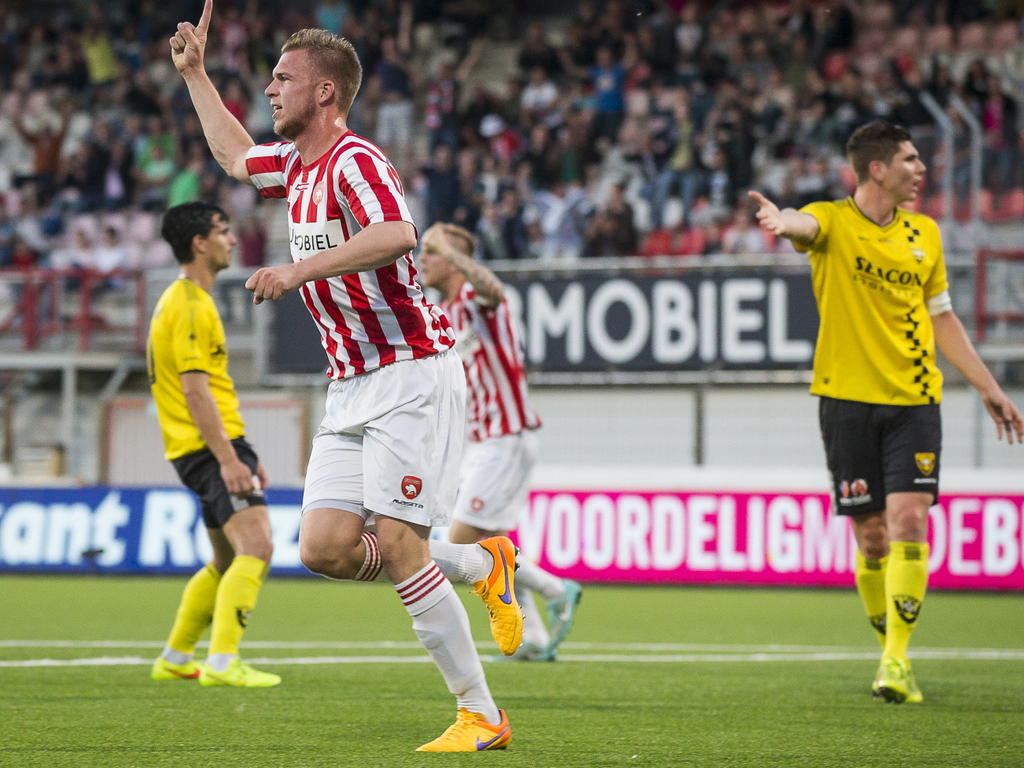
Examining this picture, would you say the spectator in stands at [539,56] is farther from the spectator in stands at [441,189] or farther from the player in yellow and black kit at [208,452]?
the player in yellow and black kit at [208,452]

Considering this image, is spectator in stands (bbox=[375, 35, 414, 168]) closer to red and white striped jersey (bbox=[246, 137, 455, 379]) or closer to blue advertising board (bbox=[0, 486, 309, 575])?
blue advertising board (bbox=[0, 486, 309, 575])

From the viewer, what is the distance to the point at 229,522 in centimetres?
730

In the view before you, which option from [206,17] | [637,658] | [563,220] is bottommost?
[637,658]

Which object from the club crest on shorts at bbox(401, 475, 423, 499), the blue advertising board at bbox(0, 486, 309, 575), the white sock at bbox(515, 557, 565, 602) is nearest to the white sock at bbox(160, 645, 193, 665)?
the white sock at bbox(515, 557, 565, 602)

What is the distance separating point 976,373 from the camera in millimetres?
6945

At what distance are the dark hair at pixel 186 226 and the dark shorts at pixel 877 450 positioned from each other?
9.80ft

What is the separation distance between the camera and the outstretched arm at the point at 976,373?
689 cm

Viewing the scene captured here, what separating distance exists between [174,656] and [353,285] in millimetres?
2939

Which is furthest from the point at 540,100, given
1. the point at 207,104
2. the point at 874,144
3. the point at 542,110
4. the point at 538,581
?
the point at 207,104

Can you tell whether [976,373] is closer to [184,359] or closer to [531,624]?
[531,624]

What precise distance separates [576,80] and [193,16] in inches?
258

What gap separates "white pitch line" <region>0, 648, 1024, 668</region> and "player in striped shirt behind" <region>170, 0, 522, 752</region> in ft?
9.69

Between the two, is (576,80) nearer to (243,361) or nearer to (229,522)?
(243,361)

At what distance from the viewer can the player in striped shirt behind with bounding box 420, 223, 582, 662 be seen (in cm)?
852
